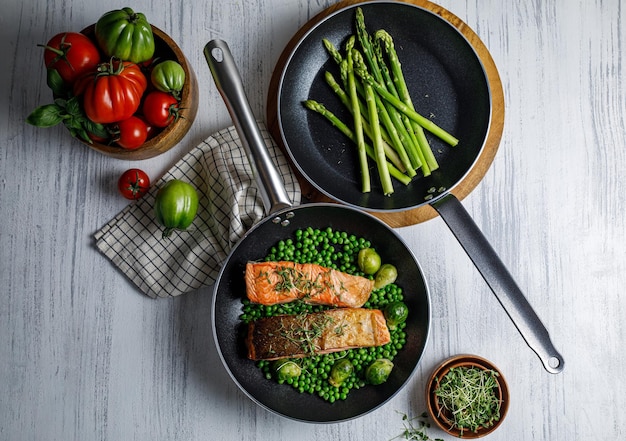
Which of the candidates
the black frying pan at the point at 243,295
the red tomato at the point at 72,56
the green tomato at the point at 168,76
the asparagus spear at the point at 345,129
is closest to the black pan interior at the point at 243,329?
A: the black frying pan at the point at 243,295

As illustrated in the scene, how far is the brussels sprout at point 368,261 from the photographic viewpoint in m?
3.33

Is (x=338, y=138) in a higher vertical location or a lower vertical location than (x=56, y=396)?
higher

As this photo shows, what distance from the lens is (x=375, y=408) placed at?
3.20 m

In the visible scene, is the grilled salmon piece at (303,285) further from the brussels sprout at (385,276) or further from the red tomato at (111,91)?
the red tomato at (111,91)

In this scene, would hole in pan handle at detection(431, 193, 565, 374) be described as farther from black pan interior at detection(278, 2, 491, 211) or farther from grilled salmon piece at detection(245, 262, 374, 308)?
grilled salmon piece at detection(245, 262, 374, 308)

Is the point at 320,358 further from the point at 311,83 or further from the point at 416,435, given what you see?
the point at 311,83

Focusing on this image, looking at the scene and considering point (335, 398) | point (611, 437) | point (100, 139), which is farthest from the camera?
point (611, 437)

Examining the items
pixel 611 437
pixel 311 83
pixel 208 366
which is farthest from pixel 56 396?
pixel 611 437

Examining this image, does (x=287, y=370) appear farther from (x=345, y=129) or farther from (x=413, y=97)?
(x=413, y=97)

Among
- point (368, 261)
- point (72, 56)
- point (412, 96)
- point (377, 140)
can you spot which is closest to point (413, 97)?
point (412, 96)

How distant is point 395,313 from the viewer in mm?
3252

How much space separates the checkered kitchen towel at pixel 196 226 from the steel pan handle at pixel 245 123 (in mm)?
354

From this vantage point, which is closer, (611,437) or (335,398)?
(335,398)

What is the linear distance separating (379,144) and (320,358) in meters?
1.27
